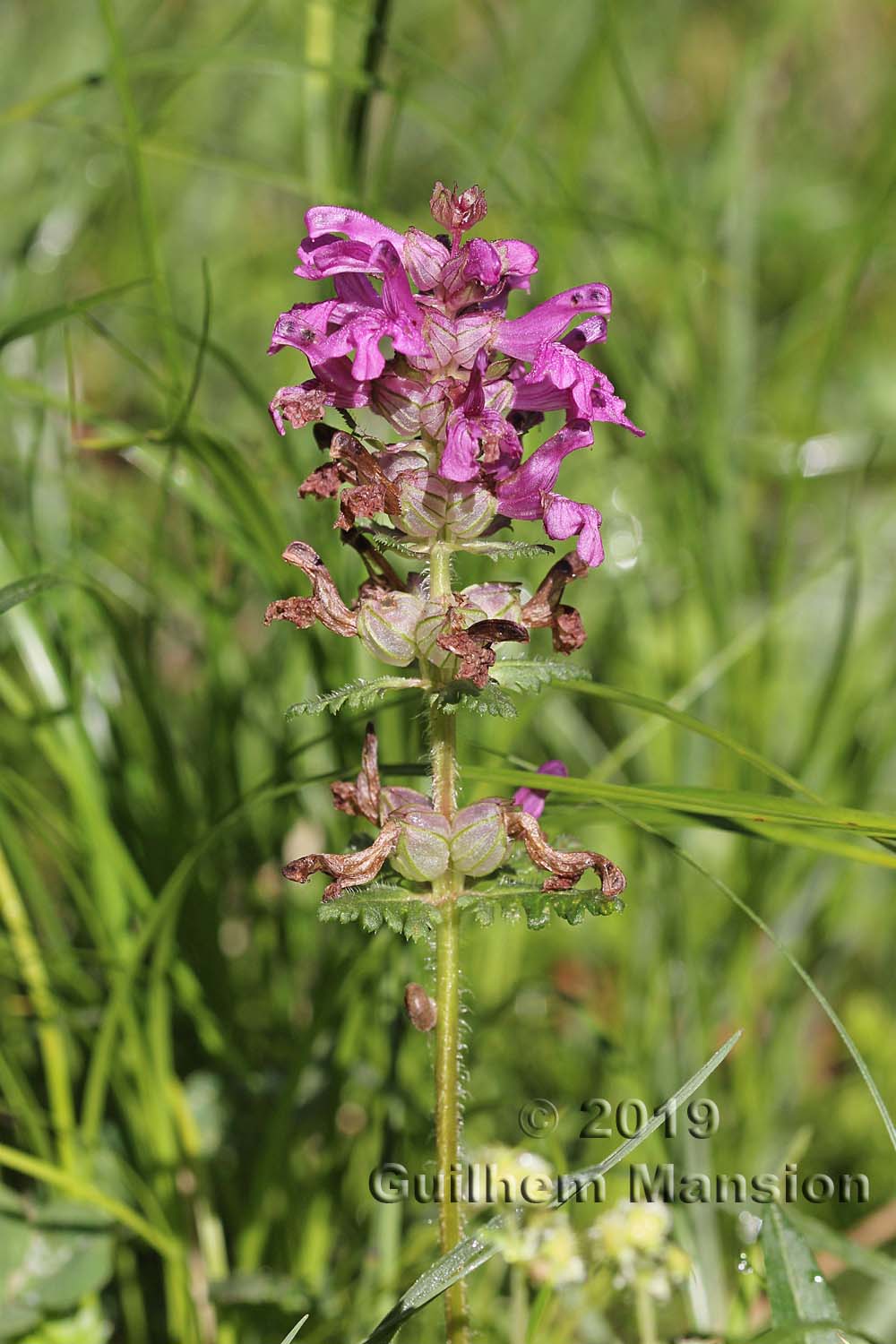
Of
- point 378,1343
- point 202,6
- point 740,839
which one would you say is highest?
point 202,6

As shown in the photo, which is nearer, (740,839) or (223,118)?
(740,839)

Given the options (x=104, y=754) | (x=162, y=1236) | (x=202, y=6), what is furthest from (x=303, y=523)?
(x=202, y=6)

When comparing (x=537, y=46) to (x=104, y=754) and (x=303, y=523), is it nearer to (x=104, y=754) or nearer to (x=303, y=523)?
(x=303, y=523)

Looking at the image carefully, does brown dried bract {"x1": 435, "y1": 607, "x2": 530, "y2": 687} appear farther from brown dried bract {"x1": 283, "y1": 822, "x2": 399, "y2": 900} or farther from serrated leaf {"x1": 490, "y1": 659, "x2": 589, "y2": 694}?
brown dried bract {"x1": 283, "y1": 822, "x2": 399, "y2": 900}

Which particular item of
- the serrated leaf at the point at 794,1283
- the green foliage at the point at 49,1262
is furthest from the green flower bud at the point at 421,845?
the green foliage at the point at 49,1262

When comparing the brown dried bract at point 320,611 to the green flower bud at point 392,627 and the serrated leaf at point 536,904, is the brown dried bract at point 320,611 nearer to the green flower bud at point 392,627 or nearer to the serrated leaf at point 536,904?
the green flower bud at point 392,627

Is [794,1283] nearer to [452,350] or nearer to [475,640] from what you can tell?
[475,640]
